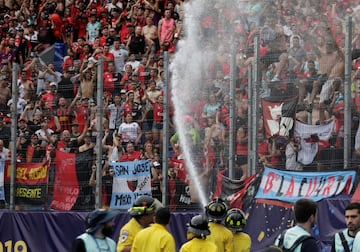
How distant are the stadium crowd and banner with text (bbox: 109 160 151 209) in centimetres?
12

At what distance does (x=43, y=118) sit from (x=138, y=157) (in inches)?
83.4

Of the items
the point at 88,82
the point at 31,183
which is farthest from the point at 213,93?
the point at 31,183

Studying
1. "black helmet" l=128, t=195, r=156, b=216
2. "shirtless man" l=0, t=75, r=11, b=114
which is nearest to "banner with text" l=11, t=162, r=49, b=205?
"shirtless man" l=0, t=75, r=11, b=114

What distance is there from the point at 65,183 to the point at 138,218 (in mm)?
6065

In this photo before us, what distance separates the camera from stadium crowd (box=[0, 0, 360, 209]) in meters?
14.8

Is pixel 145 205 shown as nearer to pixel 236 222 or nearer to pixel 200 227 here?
pixel 200 227

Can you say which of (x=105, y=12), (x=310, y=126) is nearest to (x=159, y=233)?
(x=310, y=126)

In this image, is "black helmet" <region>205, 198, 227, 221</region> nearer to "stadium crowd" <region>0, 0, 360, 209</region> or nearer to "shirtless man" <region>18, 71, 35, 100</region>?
"stadium crowd" <region>0, 0, 360, 209</region>

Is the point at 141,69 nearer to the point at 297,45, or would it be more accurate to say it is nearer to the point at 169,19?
the point at 297,45

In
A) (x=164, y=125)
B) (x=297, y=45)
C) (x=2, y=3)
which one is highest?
(x=2, y=3)

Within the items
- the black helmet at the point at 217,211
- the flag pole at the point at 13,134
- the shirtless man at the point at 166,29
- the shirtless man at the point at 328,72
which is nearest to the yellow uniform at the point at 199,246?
the black helmet at the point at 217,211

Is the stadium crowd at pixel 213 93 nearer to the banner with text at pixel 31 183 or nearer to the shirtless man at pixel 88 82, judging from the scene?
the shirtless man at pixel 88 82

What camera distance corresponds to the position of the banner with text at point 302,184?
47.2 feet

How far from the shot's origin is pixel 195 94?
54.1 ft
